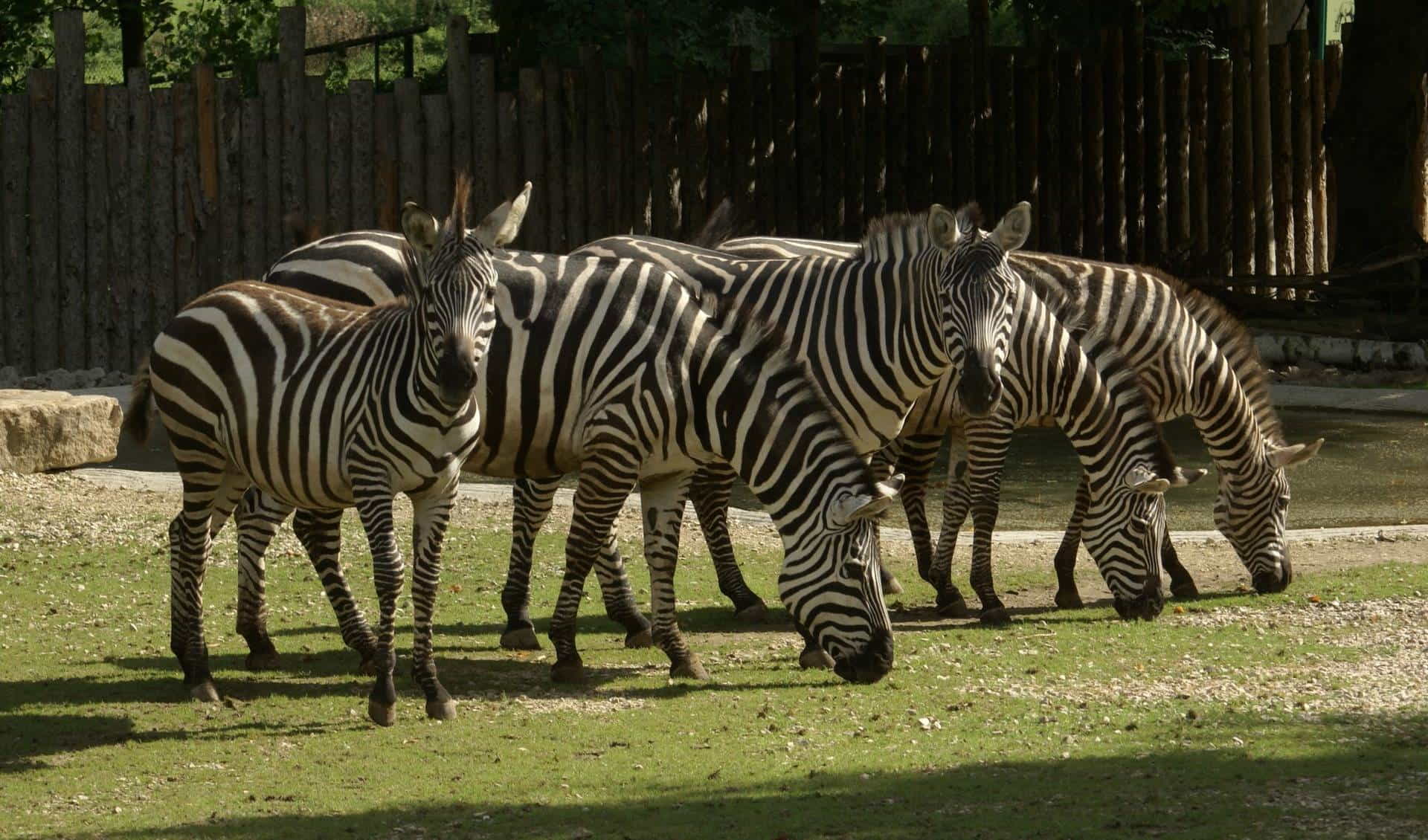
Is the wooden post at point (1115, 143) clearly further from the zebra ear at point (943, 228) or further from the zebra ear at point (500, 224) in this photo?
the zebra ear at point (500, 224)

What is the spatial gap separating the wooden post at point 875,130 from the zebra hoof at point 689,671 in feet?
33.8

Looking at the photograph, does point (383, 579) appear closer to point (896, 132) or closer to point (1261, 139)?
point (896, 132)

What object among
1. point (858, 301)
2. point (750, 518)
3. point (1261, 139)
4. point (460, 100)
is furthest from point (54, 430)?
point (1261, 139)

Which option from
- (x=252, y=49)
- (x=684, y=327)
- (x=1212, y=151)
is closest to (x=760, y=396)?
(x=684, y=327)

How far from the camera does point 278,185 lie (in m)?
16.2

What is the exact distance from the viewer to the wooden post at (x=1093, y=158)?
18.2m

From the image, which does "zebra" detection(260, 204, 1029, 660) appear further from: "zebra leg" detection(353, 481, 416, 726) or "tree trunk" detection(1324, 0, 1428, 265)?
"tree trunk" detection(1324, 0, 1428, 265)

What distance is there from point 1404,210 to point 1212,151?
1966mm

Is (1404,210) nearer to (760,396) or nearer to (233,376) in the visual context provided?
(760,396)

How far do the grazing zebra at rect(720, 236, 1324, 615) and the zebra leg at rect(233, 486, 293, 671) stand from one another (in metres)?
2.95

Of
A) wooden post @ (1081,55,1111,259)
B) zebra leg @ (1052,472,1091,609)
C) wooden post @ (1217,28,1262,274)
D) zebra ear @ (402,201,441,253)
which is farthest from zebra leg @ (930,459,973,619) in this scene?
wooden post @ (1217,28,1262,274)

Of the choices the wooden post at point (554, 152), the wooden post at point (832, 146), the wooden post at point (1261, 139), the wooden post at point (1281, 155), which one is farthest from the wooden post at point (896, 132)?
the wooden post at point (1281, 155)

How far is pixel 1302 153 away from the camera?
1900cm

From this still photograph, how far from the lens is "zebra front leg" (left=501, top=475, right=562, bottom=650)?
27.4 ft
